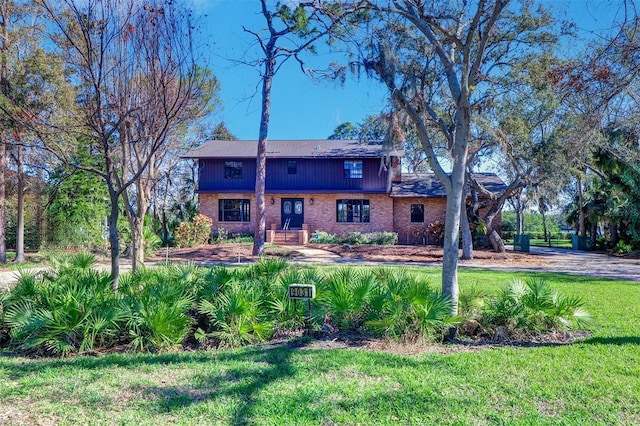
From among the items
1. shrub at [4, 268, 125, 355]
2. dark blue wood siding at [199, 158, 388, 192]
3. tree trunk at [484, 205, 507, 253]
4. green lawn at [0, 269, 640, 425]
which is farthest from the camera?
dark blue wood siding at [199, 158, 388, 192]

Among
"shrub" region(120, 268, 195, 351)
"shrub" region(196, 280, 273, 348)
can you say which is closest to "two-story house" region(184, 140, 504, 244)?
"shrub" region(120, 268, 195, 351)

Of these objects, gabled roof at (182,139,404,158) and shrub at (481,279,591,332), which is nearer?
shrub at (481,279,591,332)

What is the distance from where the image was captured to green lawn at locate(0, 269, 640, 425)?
3381 millimetres

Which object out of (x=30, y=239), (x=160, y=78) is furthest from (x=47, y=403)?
(x=30, y=239)

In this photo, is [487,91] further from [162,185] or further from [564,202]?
[564,202]

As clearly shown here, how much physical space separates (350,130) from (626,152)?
2945 centimetres

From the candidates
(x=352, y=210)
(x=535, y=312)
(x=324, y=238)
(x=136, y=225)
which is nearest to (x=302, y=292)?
(x=535, y=312)

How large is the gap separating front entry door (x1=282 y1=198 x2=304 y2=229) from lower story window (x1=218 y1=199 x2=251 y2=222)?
233cm

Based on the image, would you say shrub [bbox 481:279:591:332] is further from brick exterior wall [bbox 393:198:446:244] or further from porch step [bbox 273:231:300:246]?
brick exterior wall [bbox 393:198:446:244]

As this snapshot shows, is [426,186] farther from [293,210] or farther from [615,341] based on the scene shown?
[615,341]

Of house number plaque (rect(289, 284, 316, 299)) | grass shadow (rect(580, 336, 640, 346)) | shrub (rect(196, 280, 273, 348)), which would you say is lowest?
grass shadow (rect(580, 336, 640, 346))

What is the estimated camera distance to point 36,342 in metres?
5.10

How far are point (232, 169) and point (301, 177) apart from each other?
15.3 ft

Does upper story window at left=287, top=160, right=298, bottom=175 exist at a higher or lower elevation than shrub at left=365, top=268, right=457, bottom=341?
higher
